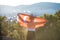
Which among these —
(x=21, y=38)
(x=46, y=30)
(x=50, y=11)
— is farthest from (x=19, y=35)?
(x=50, y=11)

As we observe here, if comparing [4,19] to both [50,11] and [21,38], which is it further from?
[50,11]

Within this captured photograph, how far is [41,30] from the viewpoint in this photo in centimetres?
114

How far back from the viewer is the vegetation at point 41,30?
3.70 feet

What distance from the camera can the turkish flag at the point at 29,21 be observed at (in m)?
1.14

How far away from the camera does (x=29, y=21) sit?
1.15m

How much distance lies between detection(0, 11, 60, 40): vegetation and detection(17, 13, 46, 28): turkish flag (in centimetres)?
4

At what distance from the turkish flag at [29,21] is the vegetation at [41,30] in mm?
36

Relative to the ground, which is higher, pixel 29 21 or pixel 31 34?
pixel 29 21

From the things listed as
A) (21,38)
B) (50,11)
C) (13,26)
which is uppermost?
(50,11)

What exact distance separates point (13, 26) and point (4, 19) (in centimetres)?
11

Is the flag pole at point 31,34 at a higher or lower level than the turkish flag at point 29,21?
lower

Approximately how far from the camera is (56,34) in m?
1.12

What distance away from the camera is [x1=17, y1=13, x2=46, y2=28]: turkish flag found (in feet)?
Result: 3.75

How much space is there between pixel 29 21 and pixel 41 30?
0.13 meters
